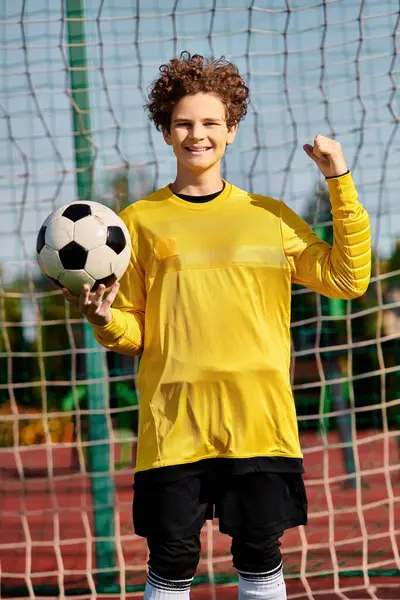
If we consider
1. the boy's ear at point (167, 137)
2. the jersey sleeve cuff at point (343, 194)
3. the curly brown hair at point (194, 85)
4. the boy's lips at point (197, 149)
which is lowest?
the jersey sleeve cuff at point (343, 194)

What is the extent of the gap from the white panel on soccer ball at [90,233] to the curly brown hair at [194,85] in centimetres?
34

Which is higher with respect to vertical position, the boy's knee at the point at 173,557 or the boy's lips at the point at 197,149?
the boy's lips at the point at 197,149

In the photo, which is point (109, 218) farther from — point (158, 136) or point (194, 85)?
point (158, 136)

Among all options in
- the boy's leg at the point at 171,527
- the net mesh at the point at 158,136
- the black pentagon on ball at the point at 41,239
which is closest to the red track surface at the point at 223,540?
the net mesh at the point at 158,136

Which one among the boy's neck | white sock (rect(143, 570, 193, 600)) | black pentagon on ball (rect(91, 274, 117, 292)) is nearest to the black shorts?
white sock (rect(143, 570, 193, 600))

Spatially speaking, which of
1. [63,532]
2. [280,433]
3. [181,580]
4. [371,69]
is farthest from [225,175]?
[63,532]

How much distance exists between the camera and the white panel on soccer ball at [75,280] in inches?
78.4

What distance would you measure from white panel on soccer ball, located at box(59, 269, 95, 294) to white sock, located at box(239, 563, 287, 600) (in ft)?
2.51

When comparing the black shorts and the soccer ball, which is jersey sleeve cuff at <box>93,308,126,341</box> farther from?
the black shorts

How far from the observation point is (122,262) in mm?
2020

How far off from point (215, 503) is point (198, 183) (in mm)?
761

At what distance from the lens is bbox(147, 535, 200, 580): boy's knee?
200 cm

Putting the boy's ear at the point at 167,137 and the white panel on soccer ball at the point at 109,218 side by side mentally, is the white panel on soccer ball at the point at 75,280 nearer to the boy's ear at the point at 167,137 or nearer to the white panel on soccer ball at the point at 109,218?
the white panel on soccer ball at the point at 109,218

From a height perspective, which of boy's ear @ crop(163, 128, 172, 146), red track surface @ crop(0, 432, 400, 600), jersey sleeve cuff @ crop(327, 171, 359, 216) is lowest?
red track surface @ crop(0, 432, 400, 600)
